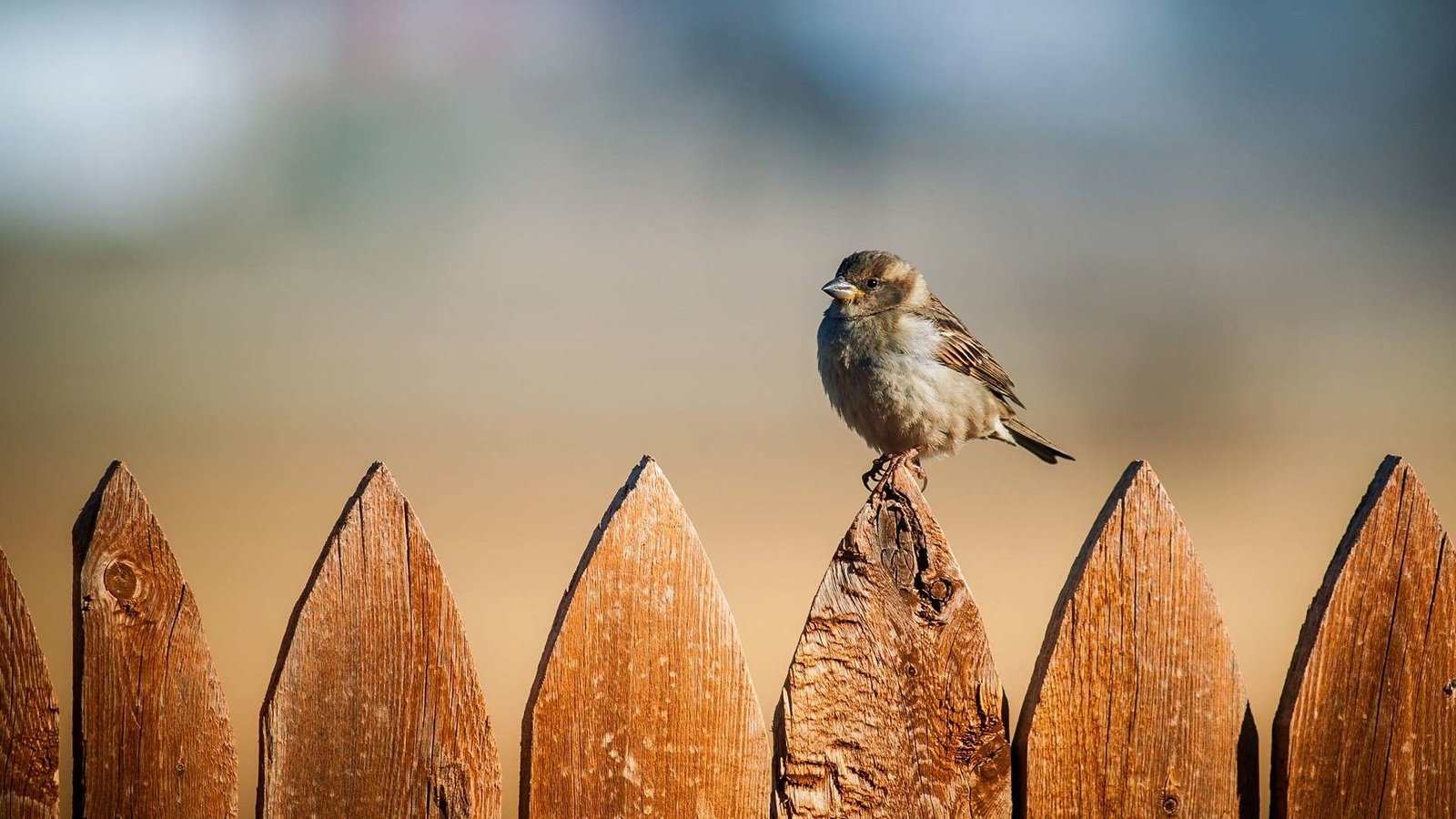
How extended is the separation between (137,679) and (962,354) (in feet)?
9.87

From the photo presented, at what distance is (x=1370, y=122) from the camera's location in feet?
37.5

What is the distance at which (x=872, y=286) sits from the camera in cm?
434

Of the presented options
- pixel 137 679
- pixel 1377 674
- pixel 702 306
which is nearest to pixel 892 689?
pixel 1377 674

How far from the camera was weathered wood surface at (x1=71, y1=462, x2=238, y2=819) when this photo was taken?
1934mm

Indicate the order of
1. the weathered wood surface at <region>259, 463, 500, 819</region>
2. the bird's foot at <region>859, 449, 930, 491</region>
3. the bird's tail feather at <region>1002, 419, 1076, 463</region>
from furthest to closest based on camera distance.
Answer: the bird's tail feather at <region>1002, 419, 1076, 463</region>, the bird's foot at <region>859, 449, 930, 491</region>, the weathered wood surface at <region>259, 463, 500, 819</region>

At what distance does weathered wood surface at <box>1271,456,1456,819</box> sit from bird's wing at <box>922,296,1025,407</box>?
2265 mm

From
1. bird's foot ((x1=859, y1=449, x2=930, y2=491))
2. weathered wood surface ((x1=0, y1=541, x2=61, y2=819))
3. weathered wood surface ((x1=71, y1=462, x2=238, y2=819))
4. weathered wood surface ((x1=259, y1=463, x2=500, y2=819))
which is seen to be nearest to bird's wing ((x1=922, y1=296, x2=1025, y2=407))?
bird's foot ((x1=859, y1=449, x2=930, y2=491))

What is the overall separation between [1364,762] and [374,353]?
919cm

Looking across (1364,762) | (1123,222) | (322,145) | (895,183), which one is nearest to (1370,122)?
(1123,222)

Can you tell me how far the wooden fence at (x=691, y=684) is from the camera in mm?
1933

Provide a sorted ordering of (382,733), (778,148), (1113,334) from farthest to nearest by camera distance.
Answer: (778,148) → (1113,334) → (382,733)

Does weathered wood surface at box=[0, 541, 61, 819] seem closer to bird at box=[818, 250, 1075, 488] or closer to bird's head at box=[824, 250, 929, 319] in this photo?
bird at box=[818, 250, 1075, 488]

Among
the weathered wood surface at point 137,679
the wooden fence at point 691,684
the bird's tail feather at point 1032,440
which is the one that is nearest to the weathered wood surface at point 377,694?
the wooden fence at point 691,684

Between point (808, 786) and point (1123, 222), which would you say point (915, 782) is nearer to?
point (808, 786)
